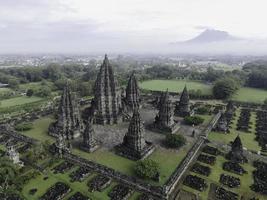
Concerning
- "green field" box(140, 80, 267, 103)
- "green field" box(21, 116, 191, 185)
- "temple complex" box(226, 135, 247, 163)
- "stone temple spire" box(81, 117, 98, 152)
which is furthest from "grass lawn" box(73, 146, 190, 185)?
"green field" box(140, 80, 267, 103)

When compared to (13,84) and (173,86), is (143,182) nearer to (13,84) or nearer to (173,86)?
(173,86)

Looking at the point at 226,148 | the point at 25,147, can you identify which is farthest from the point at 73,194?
the point at 226,148

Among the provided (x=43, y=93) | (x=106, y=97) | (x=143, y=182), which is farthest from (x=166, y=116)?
(x=43, y=93)

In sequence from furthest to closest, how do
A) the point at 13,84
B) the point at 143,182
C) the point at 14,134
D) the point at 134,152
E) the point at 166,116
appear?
the point at 13,84 → the point at 166,116 → the point at 14,134 → the point at 134,152 → the point at 143,182

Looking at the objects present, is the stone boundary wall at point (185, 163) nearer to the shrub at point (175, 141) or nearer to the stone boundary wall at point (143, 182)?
the stone boundary wall at point (143, 182)


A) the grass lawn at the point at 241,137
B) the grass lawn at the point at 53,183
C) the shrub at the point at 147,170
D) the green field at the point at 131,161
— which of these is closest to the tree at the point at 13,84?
the green field at the point at 131,161

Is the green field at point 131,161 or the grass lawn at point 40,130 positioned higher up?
the grass lawn at point 40,130
